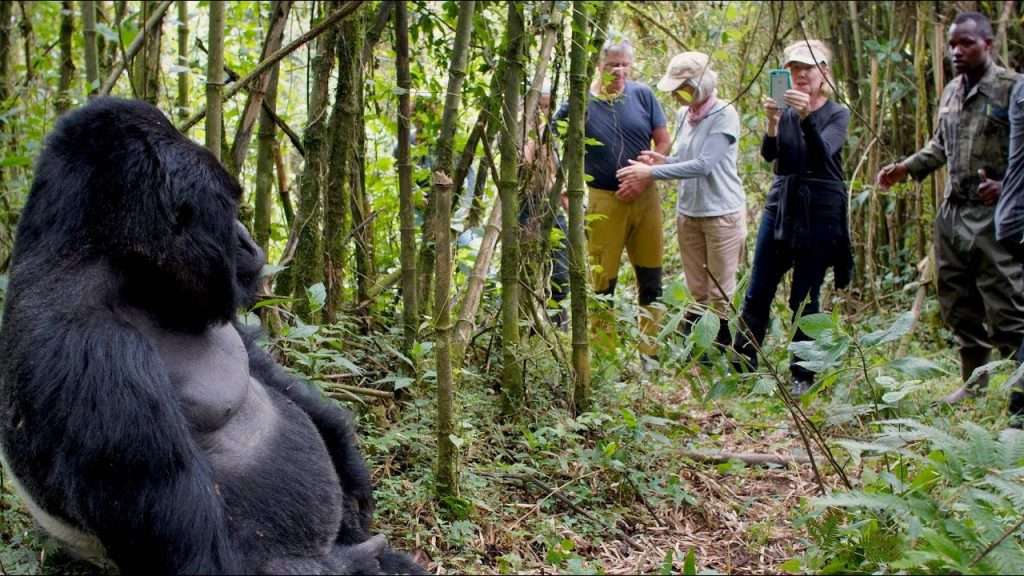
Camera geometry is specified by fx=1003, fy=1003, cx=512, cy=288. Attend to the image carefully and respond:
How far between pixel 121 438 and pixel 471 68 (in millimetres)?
2277

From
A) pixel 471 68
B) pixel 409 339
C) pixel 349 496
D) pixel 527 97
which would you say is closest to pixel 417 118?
pixel 471 68

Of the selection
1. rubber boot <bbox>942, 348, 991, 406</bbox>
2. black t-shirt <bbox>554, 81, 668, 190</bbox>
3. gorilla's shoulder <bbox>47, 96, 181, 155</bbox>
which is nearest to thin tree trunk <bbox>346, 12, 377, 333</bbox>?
gorilla's shoulder <bbox>47, 96, 181, 155</bbox>

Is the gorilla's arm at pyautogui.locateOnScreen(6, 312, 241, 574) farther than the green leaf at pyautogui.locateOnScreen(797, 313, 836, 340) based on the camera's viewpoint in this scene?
No

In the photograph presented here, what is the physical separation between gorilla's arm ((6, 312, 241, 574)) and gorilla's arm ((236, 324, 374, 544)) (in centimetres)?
61

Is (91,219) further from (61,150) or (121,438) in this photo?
(121,438)

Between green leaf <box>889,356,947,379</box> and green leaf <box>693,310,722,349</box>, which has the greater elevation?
green leaf <box>693,310,722,349</box>

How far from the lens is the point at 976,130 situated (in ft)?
15.9

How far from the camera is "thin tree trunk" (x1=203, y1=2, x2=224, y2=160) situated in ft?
9.07

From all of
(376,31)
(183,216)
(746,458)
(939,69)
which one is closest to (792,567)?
(746,458)

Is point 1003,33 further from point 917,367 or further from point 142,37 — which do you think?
point 142,37

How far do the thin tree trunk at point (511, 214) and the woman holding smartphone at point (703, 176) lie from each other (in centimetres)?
159

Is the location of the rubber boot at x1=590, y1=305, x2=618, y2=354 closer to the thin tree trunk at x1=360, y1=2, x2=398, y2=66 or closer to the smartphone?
the thin tree trunk at x1=360, y1=2, x2=398, y2=66

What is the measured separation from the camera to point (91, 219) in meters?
2.08

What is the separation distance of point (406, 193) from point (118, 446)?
1688mm
